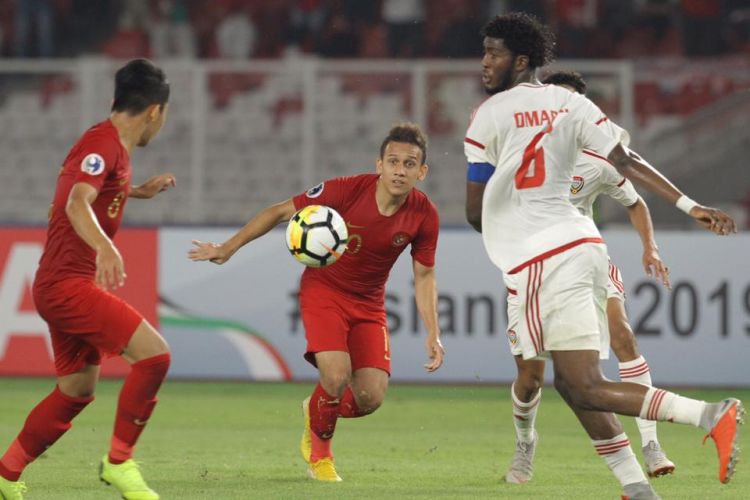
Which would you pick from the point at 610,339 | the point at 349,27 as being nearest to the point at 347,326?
the point at 610,339

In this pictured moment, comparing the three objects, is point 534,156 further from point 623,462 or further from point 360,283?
point 360,283

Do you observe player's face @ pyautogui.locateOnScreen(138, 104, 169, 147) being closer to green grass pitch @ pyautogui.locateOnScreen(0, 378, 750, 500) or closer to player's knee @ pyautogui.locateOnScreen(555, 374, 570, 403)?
green grass pitch @ pyautogui.locateOnScreen(0, 378, 750, 500)

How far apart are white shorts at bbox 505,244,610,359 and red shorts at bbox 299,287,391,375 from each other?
6.41 feet

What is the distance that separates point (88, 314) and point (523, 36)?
2.36m

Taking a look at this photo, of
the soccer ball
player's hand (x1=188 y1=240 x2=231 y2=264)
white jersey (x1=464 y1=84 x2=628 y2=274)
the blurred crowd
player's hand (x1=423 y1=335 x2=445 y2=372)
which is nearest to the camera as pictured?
white jersey (x1=464 y1=84 x2=628 y2=274)

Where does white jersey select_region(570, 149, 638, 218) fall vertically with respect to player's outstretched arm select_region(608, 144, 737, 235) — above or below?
below

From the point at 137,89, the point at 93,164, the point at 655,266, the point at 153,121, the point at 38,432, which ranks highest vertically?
the point at 137,89

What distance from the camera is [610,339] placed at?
8039 millimetres

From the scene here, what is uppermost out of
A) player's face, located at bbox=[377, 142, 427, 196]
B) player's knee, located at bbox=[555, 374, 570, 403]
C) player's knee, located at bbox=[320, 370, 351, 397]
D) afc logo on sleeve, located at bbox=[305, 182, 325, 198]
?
player's face, located at bbox=[377, 142, 427, 196]

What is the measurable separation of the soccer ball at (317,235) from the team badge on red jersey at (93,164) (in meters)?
1.71

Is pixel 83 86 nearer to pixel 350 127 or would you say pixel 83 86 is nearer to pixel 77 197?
pixel 350 127

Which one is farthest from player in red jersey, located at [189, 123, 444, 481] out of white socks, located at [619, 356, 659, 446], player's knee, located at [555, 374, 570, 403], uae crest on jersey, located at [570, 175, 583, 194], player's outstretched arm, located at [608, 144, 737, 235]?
player's outstretched arm, located at [608, 144, 737, 235]

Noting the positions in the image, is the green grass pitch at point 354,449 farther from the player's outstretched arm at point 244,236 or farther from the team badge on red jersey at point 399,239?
the team badge on red jersey at point 399,239

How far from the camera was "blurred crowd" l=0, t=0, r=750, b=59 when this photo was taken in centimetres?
1956
